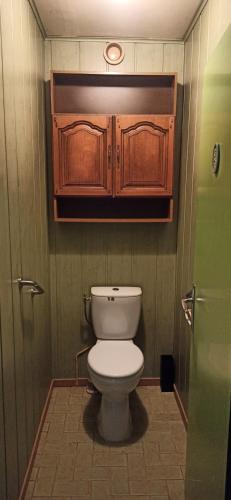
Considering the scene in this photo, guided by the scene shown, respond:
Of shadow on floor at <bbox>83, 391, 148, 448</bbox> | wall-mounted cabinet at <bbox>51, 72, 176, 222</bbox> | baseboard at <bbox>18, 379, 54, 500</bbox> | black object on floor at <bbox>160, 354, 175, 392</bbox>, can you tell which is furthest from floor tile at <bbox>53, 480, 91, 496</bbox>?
wall-mounted cabinet at <bbox>51, 72, 176, 222</bbox>

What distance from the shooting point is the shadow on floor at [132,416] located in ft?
7.00

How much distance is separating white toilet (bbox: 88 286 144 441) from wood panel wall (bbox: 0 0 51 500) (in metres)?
0.37

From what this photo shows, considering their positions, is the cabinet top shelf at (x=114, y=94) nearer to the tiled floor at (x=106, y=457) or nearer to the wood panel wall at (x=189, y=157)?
the wood panel wall at (x=189, y=157)

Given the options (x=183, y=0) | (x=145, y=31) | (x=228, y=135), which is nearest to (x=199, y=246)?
(x=228, y=135)

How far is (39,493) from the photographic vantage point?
1726mm

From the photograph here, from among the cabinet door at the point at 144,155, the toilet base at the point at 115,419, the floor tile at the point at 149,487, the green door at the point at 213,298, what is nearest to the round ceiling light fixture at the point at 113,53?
the cabinet door at the point at 144,155

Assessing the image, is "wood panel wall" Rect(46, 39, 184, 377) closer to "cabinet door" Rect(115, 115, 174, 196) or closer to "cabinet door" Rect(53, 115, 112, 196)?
"cabinet door" Rect(115, 115, 174, 196)

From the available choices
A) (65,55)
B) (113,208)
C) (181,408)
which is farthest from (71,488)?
(65,55)

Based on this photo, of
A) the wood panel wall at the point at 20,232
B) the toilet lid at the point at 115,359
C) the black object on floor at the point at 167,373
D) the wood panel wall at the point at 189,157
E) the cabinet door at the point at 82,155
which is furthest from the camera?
the black object on floor at the point at 167,373

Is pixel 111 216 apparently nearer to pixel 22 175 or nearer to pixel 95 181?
pixel 95 181

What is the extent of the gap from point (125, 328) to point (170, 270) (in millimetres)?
527

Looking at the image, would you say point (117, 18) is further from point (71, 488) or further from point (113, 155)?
point (71, 488)

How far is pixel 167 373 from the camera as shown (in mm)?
2664

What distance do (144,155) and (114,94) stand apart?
18.3 inches
